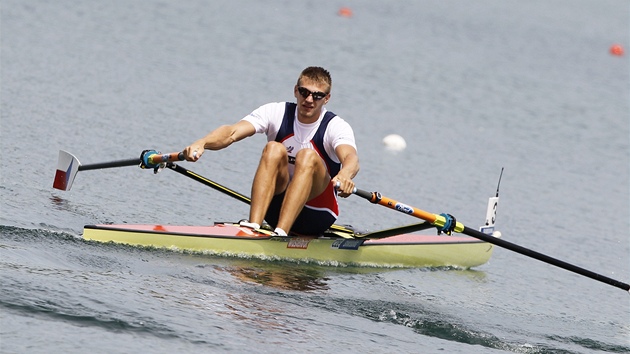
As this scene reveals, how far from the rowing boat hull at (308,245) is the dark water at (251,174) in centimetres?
12

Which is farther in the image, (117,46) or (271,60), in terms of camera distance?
(271,60)

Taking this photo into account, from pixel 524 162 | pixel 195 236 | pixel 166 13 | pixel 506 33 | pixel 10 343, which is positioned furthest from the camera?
pixel 506 33

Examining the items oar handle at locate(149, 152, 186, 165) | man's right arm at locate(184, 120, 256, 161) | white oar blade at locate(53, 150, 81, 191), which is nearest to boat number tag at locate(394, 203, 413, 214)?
man's right arm at locate(184, 120, 256, 161)

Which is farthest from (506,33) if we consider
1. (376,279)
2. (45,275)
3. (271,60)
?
(45,275)

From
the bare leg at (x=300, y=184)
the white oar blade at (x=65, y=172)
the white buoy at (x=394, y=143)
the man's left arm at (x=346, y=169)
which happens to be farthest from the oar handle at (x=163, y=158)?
the white buoy at (x=394, y=143)

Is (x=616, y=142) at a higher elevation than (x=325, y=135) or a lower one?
higher

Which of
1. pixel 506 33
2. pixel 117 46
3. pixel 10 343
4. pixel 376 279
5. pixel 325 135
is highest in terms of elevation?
pixel 506 33

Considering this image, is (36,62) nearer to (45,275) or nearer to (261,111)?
(261,111)

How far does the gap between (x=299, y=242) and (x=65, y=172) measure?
2556mm

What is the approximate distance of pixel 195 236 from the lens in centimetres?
888

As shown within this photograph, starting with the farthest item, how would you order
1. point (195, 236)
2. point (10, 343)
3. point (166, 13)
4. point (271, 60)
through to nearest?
1. point (166, 13)
2. point (271, 60)
3. point (195, 236)
4. point (10, 343)

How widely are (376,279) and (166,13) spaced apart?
21.7m

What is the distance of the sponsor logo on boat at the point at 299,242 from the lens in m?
9.23

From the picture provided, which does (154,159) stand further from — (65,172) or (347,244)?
(347,244)
